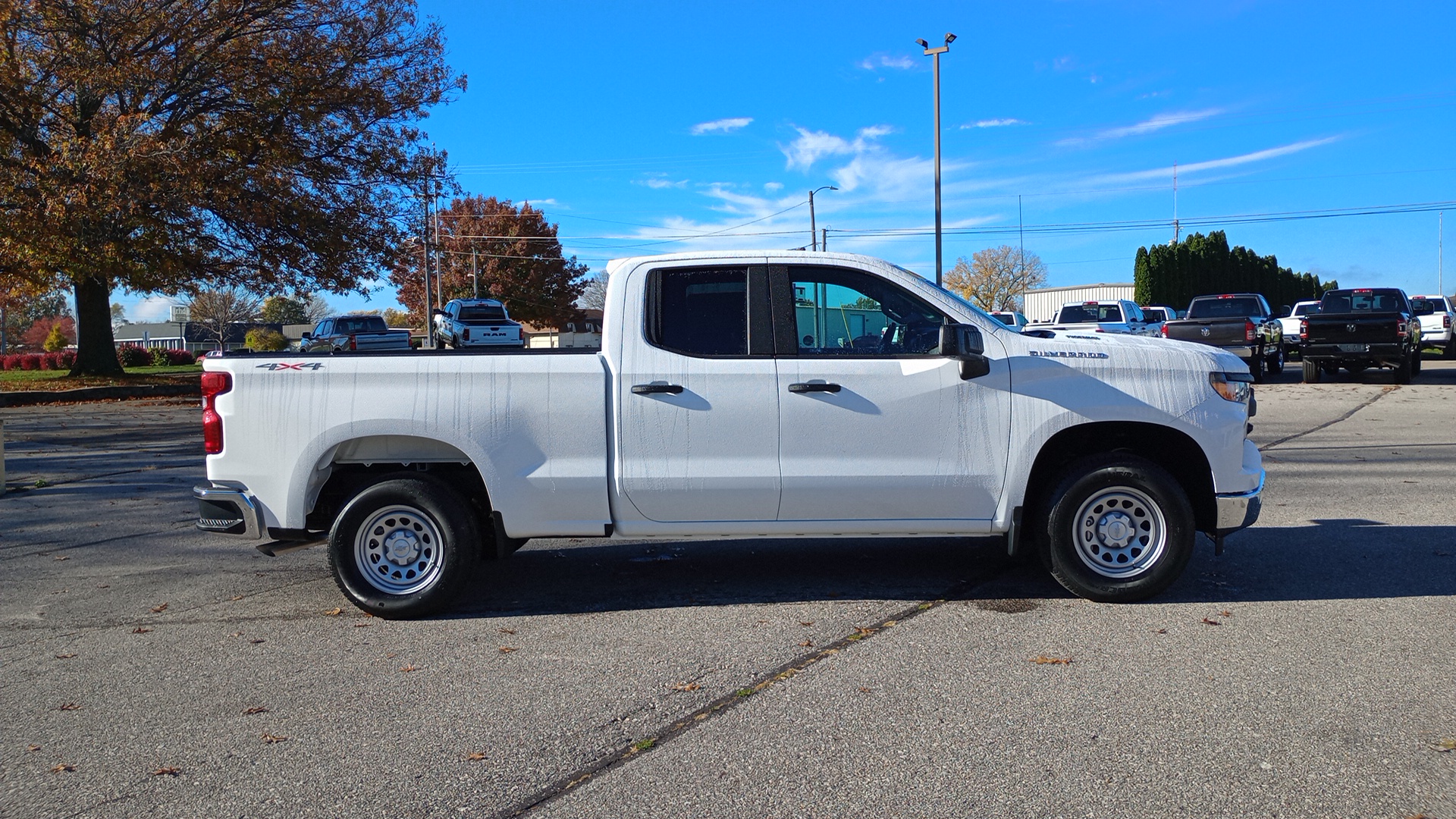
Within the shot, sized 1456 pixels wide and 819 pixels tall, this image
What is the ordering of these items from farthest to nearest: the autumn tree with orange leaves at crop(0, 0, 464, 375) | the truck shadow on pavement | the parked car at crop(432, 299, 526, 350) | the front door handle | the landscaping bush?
the landscaping bush < the parked car at crop(432, 299, 526, 350) < the autumn tree with orange leaves at crop(0, 0, 464, 375) < the truck shadow on pavement < the front door handle

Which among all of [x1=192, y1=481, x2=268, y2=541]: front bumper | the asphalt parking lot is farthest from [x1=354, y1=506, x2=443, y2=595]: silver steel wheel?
[x1=192, y1=481, x2=268, y2=541]: front bumper

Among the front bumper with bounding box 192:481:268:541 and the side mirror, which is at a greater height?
the side mirror

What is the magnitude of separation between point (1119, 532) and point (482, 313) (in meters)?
31.2

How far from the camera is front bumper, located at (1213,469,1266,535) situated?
5762 millimetres

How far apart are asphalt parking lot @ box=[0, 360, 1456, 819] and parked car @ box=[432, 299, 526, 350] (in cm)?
2635

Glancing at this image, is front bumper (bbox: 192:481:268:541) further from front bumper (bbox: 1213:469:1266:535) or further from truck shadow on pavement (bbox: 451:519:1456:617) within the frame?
front bumper (bbox: 1213:469:1266:535)

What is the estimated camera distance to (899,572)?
6754 mm

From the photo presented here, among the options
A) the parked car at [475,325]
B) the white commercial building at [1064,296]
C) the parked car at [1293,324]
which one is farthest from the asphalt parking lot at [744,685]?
the white commercial building at [1064,296]

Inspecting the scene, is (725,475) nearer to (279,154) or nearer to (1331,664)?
(1331,664)

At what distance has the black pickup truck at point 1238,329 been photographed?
22.4m

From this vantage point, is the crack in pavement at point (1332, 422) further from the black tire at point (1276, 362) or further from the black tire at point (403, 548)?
the black tire at point (403, 548)

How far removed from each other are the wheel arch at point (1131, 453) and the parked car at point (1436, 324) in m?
32.7

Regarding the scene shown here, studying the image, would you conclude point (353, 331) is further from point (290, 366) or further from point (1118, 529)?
point (1118, 529)

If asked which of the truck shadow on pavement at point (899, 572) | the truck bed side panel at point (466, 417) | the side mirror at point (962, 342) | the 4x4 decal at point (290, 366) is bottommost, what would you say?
the truck shadow on pavement at point (899, 572)
